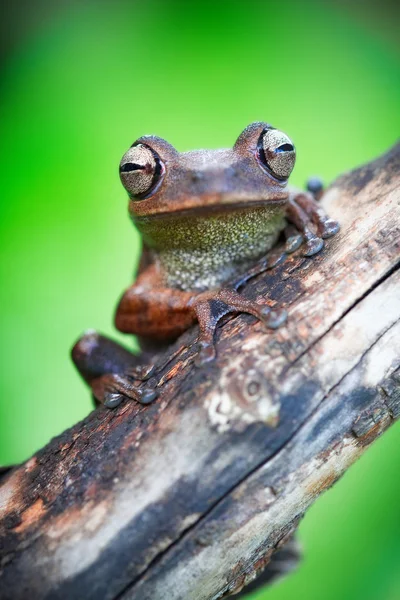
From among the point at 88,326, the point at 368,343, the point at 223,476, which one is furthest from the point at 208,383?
the point at 88,326

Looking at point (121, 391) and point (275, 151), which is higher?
point (275, 151)

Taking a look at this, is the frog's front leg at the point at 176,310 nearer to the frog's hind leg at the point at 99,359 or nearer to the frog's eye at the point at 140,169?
A: the frog's hind leg at the point at 99,359

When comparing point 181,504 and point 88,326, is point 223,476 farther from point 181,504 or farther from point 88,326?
point 88,326

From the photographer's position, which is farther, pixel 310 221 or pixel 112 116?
pixel 112 116

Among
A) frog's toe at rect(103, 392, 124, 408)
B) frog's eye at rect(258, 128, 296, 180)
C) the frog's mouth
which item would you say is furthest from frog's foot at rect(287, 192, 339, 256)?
frog's toe at rect(103, 392, 124, 408)

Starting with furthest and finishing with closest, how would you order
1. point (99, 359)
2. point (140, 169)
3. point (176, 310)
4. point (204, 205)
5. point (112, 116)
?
point (112, 116) < point (99, 359) < point (176, 310) < point (140, 169) < point (204, 205)

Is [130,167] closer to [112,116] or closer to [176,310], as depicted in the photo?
[176,310]

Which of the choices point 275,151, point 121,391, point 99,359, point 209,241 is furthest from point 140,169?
point 99,359

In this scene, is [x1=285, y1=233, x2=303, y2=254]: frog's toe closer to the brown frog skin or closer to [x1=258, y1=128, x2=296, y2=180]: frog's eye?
the brown frog skin
